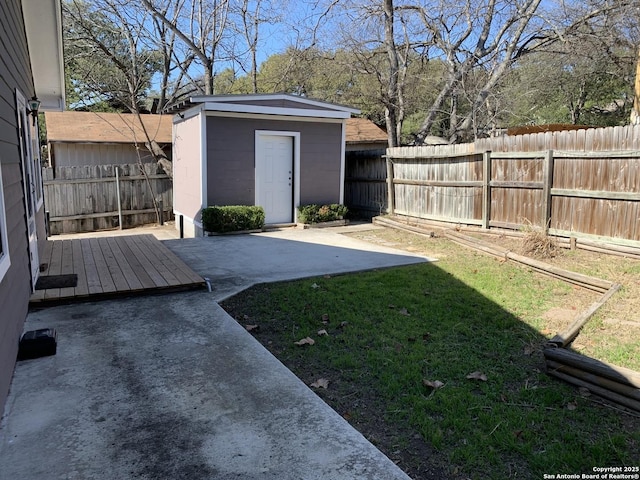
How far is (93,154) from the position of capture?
14688mm

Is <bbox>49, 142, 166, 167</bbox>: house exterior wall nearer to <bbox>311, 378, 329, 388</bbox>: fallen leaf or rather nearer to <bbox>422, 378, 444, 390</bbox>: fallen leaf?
<bbox>311, 378, 329, 388</bbox>: fallen leaf

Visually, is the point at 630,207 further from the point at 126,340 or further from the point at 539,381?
the point at 126,340

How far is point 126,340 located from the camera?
3656 millimetres

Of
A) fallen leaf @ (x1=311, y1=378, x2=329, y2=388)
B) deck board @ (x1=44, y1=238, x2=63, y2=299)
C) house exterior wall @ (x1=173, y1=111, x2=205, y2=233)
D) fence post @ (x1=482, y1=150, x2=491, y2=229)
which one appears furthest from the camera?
house exterior wall @ (x1=173, y1=111, x2=205, y2=233)

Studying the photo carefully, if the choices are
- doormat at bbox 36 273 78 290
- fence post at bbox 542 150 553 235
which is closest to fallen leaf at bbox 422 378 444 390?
doormat at bbox 36 273 78 290

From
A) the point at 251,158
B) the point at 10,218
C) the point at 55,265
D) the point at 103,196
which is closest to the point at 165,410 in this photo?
the point at 10,218

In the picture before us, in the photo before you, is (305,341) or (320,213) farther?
(320,213)

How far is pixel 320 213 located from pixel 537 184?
4.70 metres

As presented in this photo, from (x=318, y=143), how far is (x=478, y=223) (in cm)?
410

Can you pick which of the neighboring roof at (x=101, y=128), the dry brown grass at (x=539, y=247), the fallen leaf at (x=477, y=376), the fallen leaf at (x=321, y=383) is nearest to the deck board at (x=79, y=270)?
the fallen leaf at (x=321, y=383)

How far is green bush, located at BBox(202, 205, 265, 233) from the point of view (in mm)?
9367

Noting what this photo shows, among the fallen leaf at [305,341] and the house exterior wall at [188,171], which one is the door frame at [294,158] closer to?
the house exterior wall at [188,171]

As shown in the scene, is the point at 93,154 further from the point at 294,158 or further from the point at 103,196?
the point at 294,158

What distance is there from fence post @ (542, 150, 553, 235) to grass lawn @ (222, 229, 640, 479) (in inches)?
83.7
